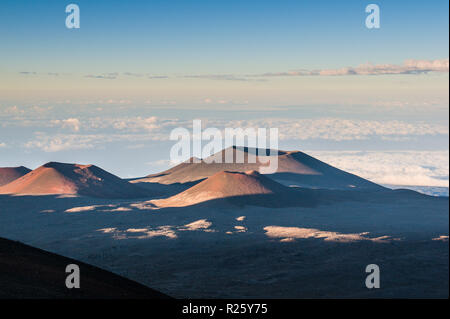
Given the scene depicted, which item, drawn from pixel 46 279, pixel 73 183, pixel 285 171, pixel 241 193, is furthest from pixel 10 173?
pixel 46 279

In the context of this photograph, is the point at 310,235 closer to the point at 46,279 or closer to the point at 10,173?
the point at 46,279

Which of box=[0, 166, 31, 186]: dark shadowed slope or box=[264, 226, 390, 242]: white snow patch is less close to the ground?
box=[0, 166, 31, 186]: dark shadowed slope

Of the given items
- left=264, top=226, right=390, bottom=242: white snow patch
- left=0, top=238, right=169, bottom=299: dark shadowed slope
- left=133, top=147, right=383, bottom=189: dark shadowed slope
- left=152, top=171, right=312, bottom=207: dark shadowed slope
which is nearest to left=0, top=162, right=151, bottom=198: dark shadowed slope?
left=152, top=171, right=312, bottom=207: dark shadowed slope

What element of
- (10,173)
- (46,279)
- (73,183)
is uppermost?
(46,279)

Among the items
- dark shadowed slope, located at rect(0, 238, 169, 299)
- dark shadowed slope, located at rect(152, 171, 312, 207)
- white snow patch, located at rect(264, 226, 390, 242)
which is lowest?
white snow patch, located at rect(264, 226, 390, 242)

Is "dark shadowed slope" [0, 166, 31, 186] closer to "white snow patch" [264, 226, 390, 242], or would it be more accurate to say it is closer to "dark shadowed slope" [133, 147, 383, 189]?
"dark shadowed slope" [133, 147, 383, 189]
